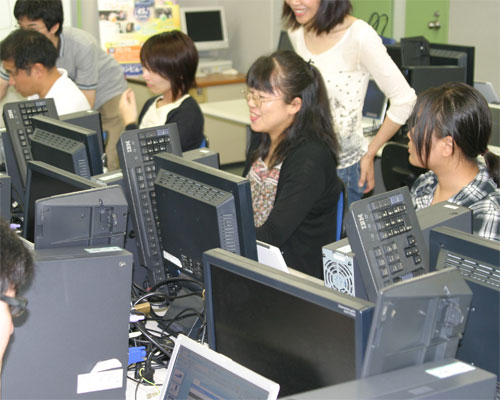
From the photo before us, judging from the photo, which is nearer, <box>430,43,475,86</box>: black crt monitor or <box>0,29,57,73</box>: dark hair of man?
<box>0,29,57,73</box>: dark hair of man

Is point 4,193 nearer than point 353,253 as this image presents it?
No

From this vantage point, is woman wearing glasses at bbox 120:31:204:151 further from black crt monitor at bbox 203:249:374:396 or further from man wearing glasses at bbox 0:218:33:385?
man wearing glasses at bbox 0:218:33:385

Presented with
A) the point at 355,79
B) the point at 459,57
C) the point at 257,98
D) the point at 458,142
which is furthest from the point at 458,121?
the point at 459,57

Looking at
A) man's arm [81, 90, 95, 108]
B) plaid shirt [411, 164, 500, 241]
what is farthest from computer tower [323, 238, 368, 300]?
man's arm [81, 90, 95, 108]

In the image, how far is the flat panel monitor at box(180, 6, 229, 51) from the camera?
592cm

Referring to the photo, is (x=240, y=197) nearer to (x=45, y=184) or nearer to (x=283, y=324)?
(x=283, y=324)

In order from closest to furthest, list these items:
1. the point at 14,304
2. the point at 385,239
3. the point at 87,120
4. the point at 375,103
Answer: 1. the point at 14,304
2. the point at 385,239
3. the point at 87,120
4. the point at 375,103

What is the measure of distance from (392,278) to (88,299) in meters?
0.60

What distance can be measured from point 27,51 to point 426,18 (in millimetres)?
3345

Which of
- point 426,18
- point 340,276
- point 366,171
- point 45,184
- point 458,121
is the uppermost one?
point 426,18

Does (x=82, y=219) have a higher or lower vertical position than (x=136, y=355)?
higher

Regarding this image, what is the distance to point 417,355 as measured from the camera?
1.04 m

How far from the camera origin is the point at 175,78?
2934 millimetres

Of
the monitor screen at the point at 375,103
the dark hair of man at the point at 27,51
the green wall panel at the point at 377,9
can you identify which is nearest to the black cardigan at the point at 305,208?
the dark hair of man at the point at 27,51
